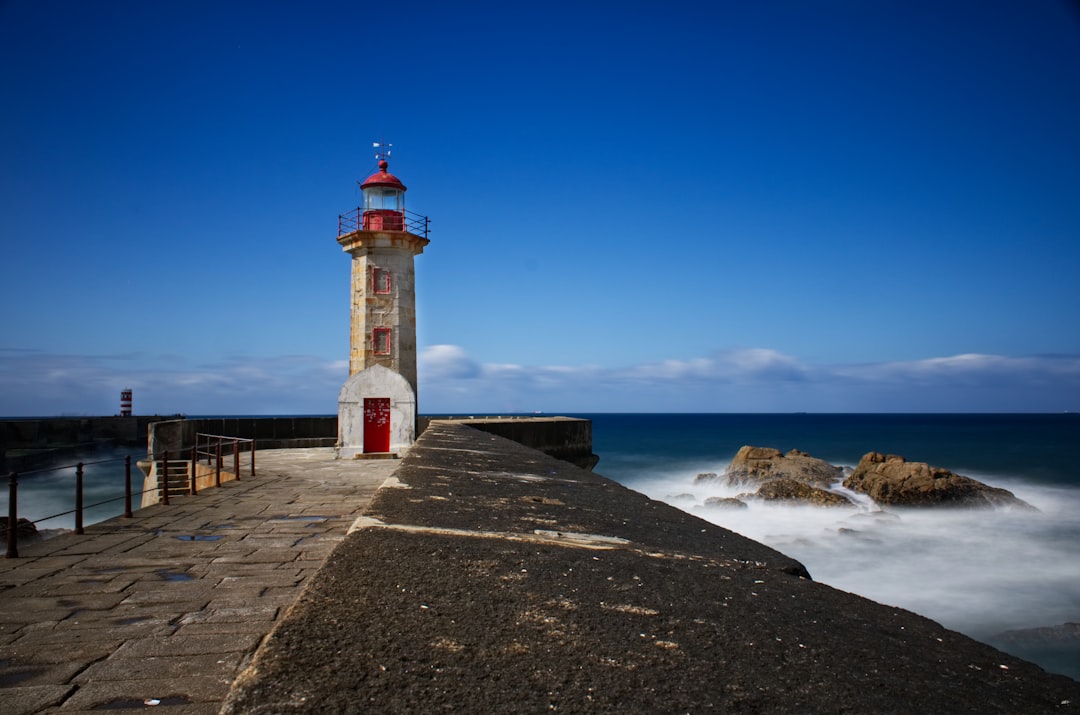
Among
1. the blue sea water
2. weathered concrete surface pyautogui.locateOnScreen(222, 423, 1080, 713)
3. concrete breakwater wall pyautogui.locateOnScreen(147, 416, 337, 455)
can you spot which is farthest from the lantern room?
weathered concrete surface pyautogui.locateOnScreen(222, 423, 1080, 713)

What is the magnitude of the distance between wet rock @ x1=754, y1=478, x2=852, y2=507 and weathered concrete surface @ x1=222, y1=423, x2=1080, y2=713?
1742 centimetres

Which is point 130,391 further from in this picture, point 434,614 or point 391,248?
point 434,614

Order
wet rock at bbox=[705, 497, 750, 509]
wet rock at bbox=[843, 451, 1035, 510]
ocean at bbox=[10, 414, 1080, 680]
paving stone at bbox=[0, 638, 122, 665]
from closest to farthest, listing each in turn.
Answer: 1. paving stone at bbox=[0, 638, 122, 665]
2. ocean at bbox=[10, 414, 1080, 680]
3. wet rock at bbox=[843, 451, 1035, 510]
4. wet rock at bbox=[705, 497, 750, 509]

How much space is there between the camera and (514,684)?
104 centimetres

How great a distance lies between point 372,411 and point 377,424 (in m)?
0.27

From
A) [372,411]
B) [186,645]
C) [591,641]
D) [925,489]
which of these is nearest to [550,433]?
[372,411]

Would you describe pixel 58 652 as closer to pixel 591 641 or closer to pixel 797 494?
pixel 591 641

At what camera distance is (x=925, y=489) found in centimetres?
1788

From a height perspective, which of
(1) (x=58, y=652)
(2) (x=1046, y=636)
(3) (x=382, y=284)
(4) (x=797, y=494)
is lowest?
(2) (x=1046, y=636)

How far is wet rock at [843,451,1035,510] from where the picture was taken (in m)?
17.8

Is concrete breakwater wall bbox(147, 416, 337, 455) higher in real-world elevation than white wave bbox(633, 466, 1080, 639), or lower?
higher

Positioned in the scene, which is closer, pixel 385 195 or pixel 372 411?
pixel 372 411

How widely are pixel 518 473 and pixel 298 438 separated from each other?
1435cm

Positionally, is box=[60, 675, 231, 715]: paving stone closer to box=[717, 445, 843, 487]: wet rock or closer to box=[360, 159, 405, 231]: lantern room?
box=[360, 159, 405, 231]: lantern room
